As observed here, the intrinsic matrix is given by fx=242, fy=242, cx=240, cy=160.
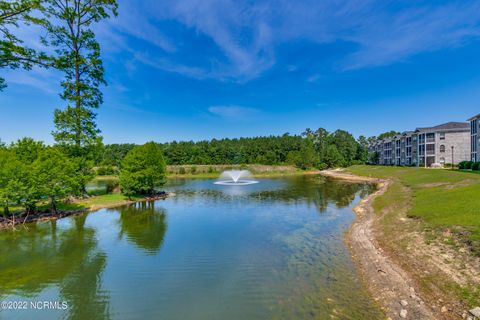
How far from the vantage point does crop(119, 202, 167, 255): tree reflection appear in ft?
60.4

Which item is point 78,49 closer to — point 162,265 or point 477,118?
point 162,265

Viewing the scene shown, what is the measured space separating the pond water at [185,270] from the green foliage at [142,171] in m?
11.6

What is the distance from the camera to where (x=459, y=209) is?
55.4ft

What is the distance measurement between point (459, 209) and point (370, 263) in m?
8.93

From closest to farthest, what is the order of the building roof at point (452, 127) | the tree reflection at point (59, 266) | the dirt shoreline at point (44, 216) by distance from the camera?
the tree reflection at point (59, 266) → the dirt shoreline at point (44, 216) → the building roof at point (452, 127)

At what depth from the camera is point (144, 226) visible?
23.2 metres

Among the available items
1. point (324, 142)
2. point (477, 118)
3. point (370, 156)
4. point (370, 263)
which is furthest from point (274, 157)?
point (370, 263)

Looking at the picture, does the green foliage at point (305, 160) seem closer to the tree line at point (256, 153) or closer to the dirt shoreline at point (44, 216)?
the tree line at point (256, 153)

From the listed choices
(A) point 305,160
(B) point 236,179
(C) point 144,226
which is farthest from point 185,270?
(A) point 305,160

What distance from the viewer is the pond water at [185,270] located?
997 centimetres

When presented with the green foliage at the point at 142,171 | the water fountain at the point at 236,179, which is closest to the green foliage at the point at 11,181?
the green foliage at the point at 142,171

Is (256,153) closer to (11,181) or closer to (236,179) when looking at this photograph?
(236,179)

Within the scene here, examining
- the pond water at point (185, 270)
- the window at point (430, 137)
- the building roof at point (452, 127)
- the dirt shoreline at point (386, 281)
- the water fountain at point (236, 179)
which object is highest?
the building roof at point (452, 127)

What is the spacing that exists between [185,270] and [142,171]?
26.3m
